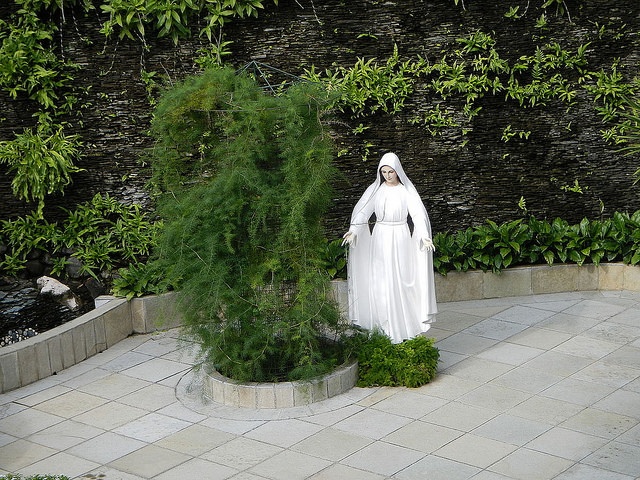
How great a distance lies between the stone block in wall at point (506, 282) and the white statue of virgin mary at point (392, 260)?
6.95 feet

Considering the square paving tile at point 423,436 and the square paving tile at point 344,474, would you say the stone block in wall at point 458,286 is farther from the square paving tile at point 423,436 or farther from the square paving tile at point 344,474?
the square paving tile at point 344,474

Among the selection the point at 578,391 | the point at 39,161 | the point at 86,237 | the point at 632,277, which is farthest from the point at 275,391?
the point at 632,277

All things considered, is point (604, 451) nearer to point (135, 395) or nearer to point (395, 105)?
point (135, 395)

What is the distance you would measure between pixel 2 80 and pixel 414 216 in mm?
4894

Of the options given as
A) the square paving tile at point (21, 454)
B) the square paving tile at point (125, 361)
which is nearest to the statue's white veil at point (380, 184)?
the square paving tile at point (125, 361)

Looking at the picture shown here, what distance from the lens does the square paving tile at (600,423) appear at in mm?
6742

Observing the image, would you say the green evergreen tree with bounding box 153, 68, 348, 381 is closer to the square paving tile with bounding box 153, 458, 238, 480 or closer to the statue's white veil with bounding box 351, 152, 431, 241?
the statue's white veil with bounding box 351, 152, 431, 241

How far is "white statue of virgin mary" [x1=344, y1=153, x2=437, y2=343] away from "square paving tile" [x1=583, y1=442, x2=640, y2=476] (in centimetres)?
203

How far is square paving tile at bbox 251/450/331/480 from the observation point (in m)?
6.21

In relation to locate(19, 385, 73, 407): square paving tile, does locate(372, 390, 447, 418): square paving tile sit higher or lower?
lower

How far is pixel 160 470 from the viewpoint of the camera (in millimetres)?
6324

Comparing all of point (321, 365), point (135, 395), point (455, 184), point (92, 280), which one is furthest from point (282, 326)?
point (455, 184)

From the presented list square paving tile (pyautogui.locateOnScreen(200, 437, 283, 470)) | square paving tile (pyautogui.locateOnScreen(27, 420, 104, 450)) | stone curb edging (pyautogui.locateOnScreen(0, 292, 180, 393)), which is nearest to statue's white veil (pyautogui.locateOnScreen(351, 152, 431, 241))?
stone curb edging (pyautogui.locateOnScreen(0, 292, 180, 393))

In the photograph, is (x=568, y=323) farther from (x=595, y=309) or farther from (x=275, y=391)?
(x=275, y=391)
